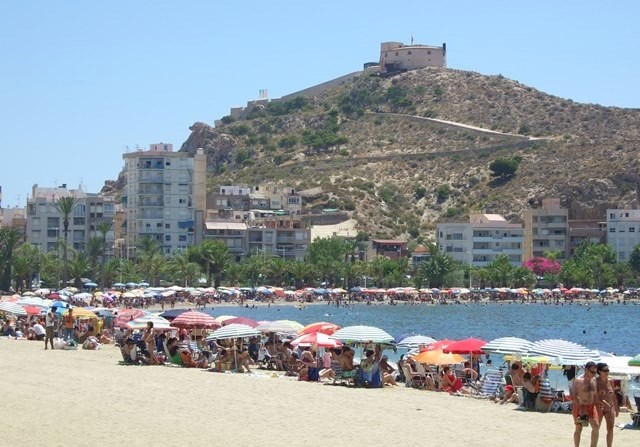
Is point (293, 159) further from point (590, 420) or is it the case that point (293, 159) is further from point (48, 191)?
point (590, 420)

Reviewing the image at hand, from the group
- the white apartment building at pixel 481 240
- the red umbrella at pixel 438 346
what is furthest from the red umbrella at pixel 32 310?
the white apartment building at pixel 481 240

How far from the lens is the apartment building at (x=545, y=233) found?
144500 millimetres

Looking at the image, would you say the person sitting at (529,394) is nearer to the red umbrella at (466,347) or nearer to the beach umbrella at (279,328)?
the red umbrella at (466,347)

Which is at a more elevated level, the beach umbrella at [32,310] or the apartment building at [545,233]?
the apartment building at [545,233]

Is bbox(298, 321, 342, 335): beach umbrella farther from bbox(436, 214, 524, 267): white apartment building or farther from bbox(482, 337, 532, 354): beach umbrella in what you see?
bbox(436, 214, 524, 267): white apartment building

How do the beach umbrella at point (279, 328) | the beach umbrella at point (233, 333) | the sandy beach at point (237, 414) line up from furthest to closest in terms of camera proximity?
the beach umbrella at point (279, 328) < the beach umbrella at point (233, 333) < the sandy beach at point (237, 414)

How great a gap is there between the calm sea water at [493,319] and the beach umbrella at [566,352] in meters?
30.8

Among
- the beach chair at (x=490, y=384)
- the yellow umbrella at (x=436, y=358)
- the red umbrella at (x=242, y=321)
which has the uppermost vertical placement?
the red umbrella at (x=242, y=321)

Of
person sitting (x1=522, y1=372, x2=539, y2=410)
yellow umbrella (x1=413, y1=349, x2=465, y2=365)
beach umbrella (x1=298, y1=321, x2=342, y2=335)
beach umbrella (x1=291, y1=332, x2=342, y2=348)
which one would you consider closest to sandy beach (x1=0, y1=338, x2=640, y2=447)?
person sitting (x1=522, y1=372, x2=539, y2=410)

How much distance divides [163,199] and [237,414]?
108119 millimetres

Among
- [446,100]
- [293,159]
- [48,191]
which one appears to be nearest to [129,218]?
[48,191]

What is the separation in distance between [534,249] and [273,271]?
121ft

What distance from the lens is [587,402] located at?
18.5m

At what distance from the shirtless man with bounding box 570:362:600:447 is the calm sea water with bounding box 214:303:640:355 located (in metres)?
40.7
